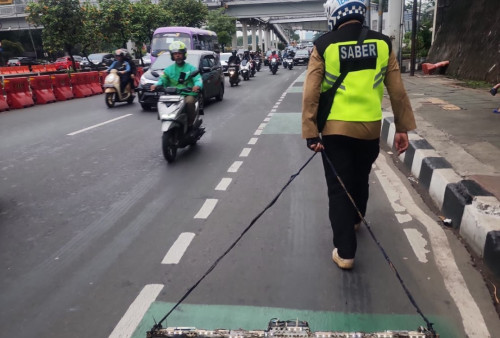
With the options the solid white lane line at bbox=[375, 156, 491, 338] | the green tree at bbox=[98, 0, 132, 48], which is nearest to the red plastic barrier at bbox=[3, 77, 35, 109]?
the solid white lane line at bbox=[375, 156, 491, 338]

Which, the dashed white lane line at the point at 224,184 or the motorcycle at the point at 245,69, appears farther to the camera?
the motorcycle at the point at 245,69

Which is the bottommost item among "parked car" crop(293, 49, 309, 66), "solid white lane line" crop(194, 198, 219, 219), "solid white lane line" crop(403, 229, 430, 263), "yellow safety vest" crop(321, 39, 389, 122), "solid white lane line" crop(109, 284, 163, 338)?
"parked car" crop(293, 49, 309, 66)

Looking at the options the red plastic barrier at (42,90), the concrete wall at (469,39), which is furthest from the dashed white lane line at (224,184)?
the red plastic barrier at (42,90)

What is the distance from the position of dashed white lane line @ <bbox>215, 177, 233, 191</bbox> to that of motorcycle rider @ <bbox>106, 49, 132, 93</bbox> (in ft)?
33.8

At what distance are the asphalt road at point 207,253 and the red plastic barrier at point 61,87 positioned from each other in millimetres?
11325

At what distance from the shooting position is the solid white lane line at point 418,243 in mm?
3955

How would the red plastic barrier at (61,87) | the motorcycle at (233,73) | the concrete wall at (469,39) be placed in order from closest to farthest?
1. the concrete wall at (469,39)
2. the red plastic barrier at (61,87)
3. the motorcycle at (233,73)

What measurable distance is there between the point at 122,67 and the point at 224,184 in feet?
35.0

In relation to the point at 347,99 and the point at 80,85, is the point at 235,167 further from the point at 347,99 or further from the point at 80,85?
the point at 80,85

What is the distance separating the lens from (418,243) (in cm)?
423

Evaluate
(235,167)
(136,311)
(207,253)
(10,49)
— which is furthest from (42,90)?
(10,49)

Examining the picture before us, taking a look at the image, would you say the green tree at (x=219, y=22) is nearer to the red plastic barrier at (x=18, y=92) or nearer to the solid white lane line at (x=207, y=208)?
the red plastic barrier at (x=18, y=92)

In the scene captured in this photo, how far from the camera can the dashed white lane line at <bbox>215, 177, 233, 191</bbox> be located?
6065mm

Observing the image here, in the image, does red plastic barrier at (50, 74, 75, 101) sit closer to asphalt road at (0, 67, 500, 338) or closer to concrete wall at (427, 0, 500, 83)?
asphalt road at (0, 67, 500, 338)
